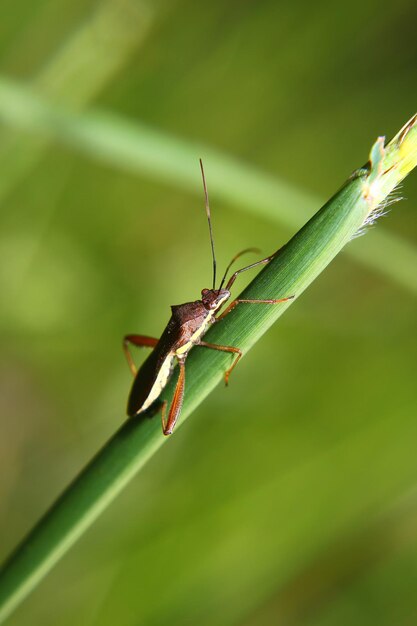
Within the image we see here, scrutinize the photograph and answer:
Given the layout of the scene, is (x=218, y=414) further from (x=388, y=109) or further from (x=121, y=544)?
(x=388, y=109)

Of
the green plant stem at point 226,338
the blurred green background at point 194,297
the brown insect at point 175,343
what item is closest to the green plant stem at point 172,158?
the brown insect at point 175,343

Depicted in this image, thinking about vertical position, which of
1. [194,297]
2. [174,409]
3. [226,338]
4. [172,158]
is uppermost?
[172,158]

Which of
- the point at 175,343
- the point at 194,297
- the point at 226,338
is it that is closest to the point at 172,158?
the point at 175,343

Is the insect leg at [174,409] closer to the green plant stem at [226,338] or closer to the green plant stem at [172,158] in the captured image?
the green plant stem at [226,338]

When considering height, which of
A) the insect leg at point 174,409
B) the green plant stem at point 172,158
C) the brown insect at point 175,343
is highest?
the green plant stem at point 172,158

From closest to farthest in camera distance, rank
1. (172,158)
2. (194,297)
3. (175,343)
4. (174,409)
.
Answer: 1. (174,409)
2. (175,343)
3. (172,158)
4. (194,297)

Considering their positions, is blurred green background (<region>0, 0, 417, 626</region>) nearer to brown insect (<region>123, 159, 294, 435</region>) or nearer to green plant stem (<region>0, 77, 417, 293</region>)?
green plant stem (<region>0, 77, 417, 293</region>)

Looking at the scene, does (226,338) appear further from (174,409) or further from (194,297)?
(194,297)
